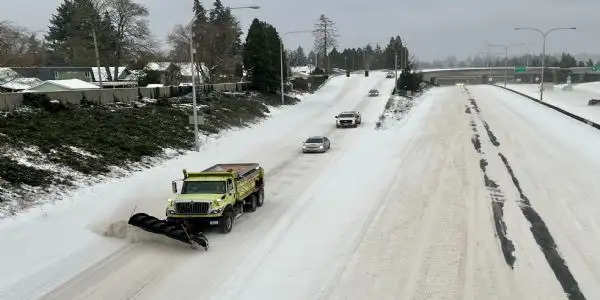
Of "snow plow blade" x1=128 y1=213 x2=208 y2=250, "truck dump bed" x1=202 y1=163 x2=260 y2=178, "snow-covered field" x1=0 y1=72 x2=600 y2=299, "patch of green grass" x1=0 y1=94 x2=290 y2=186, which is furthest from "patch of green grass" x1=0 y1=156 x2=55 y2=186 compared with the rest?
"truck dump bed" x1=202 y1=163 x2=260 y2=178

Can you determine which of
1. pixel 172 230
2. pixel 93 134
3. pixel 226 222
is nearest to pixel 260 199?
pixel 226 222

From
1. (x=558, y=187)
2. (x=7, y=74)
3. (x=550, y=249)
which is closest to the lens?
(x=550, y=249)

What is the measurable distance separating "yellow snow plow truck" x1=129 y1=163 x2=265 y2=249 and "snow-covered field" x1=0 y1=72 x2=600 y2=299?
0.52 metres

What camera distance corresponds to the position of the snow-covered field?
43.6ft

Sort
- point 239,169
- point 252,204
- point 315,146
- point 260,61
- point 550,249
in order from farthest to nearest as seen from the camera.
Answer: point 260,61, point 315,146, point 239,169, point 252,204, point 550,249

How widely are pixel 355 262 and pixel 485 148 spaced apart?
77.2 feet

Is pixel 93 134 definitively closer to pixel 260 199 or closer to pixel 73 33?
pixel 260 199

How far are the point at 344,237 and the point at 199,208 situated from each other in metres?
4.94

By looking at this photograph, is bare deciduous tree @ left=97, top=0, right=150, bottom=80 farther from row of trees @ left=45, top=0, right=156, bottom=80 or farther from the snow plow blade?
the snow plow blade

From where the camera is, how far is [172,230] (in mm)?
16031

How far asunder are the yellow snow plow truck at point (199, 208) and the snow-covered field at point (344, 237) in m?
0.52

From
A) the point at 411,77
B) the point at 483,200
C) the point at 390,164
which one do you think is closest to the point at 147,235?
the point at 483,200

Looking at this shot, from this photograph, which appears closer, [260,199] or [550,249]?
[550,249]

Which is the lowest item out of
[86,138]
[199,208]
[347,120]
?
[199,208]
